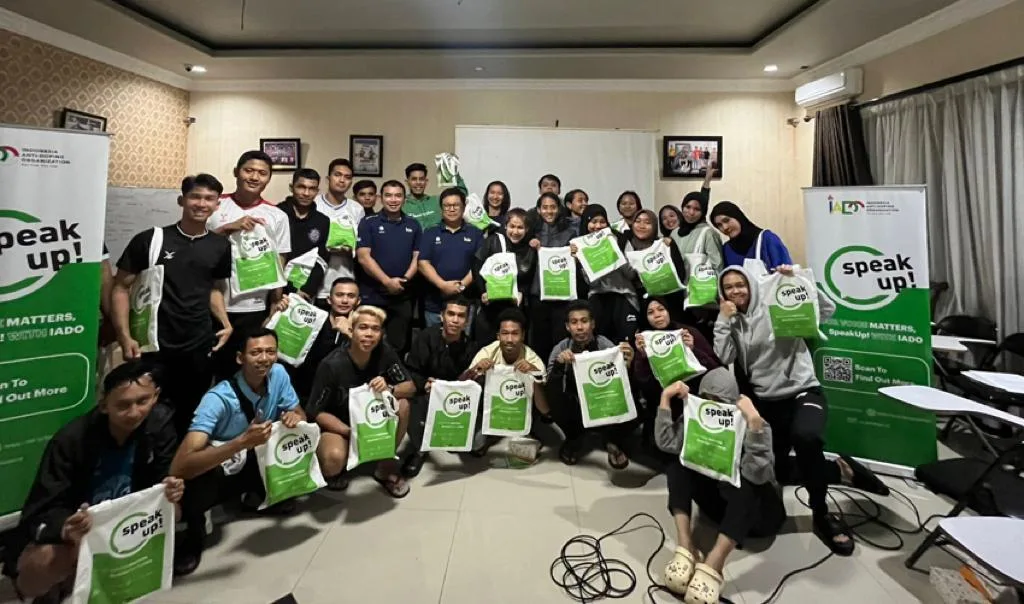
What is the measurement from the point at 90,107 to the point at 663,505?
5.93 metres

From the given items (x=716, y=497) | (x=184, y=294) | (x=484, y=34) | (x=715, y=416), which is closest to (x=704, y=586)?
(x=716, y=497)

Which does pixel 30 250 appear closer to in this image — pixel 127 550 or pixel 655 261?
pixel 127 550

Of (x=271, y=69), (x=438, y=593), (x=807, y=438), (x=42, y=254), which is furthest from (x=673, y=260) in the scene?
(x=271, y=69)

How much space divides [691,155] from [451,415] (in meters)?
4.18

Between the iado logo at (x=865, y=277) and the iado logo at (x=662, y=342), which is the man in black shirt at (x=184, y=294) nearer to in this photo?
the iado logo at (x=662, y=342)

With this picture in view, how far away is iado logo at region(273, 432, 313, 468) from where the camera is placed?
79.7 inches

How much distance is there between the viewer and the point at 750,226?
306 cm

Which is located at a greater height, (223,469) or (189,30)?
(189,30)

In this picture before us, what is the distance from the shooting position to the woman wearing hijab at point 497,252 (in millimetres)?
3150

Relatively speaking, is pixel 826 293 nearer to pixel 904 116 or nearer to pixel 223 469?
pixel 904 116

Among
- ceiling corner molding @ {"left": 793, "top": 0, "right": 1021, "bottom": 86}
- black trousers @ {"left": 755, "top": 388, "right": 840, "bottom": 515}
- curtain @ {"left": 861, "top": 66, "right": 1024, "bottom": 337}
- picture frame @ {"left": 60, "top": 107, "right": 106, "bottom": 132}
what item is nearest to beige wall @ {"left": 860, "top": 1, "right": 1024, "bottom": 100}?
ceiling corner molding @ {"left": 793, "top": 0, "right": 1021, "bottom": 86}

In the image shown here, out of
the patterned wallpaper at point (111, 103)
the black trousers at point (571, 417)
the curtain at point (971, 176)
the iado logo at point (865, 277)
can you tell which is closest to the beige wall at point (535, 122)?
the patterned wallpaper at point (111, 103)

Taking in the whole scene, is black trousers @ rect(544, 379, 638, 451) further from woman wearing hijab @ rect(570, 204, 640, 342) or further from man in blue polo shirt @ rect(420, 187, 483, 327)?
man in blue polo shirt @ rect(420, 187, 483, 327)

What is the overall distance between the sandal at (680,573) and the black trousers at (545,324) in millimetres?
1523
